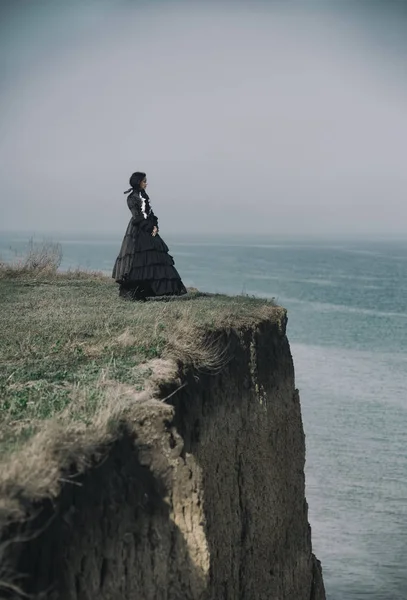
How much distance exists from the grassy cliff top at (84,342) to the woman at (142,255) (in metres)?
0.40

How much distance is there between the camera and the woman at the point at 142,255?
17000 millimetres

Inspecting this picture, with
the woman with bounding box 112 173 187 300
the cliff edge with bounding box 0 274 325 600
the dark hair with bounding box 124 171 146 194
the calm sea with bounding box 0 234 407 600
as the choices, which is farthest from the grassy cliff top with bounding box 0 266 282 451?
the calm sea with bounding box 0 234 407 600

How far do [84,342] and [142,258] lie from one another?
471 cm

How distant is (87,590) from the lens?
279 inches

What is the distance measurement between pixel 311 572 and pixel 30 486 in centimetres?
908

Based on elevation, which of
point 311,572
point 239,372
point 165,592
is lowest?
point 311,572

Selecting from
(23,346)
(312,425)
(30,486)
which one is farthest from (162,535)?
(312,425)

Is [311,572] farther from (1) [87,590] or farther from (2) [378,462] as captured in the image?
(2) [378,462]

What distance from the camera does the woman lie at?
17.0 m

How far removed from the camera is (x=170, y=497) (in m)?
8.34

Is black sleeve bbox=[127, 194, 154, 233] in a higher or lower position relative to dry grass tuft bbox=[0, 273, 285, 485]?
higher

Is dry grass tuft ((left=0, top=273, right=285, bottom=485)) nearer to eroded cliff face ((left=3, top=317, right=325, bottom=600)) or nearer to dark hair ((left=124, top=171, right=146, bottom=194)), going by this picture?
eroded cliff face ((left=3, top=317, right=325, bottom=600))

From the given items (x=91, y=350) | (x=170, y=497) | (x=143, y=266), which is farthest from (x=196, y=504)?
(x=143, y=266)

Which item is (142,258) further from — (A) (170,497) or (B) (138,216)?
(A) (170,497)
